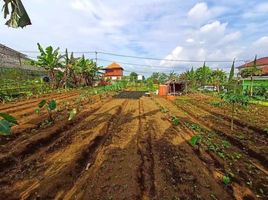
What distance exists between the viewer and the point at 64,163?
20.5 ft

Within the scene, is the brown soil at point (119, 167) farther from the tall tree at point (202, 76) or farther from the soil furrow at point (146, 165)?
the tall tree at point (202, 76)

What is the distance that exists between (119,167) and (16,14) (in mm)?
3974

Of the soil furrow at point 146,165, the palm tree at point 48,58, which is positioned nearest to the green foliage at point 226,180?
the soil furrow at point 146,165

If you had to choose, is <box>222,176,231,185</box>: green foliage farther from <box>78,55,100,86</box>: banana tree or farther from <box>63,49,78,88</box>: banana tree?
<box>78,55,100,86</box>: banana tree

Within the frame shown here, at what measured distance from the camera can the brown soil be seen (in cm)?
496

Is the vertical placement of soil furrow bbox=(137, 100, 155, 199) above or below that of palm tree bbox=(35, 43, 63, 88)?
below

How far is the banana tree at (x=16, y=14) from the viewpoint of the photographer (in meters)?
4.17

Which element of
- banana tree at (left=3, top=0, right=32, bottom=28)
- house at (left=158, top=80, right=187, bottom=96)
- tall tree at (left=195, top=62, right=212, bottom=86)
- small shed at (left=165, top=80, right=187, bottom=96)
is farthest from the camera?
tall tree at (left=195, top=62, right=212, bottom=86)

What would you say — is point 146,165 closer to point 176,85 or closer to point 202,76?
point 176,85

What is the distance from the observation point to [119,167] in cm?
615

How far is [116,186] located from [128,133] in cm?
443

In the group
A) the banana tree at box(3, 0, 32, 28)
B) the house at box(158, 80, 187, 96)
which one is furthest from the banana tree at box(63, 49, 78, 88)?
the banana tree at box(3, 0, 32, 28)

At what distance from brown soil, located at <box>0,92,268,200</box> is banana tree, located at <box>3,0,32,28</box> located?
10.1 ft

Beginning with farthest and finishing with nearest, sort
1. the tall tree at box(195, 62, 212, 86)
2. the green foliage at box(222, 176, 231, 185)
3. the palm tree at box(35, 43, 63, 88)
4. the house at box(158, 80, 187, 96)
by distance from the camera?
the tall tree at box(195, 62, 212, 86) → the house at box(158, 80, 187, 96) → the palm tree at box(35, 43, 63, 88) → the green foliage at box(222, 176, 231, 185)
